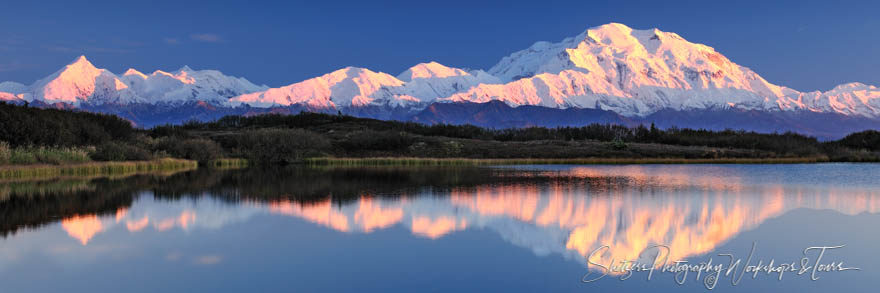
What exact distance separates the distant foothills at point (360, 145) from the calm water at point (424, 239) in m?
19.6

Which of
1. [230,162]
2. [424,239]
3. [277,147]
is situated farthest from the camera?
[277,147]

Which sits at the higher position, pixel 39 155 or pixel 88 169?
pixel 39 155

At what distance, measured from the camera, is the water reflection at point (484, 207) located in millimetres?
18234

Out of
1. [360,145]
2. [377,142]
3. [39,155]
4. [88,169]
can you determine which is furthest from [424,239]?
[377,142]

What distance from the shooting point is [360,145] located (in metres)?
98.2

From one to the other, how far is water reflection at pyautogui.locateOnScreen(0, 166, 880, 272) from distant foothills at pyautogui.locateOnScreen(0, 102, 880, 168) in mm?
14847

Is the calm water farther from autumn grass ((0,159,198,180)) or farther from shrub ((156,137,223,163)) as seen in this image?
shrub ((156,137,223,163))

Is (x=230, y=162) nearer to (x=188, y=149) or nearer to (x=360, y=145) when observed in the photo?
(x=188, y=149)

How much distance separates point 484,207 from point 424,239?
738 centimetres

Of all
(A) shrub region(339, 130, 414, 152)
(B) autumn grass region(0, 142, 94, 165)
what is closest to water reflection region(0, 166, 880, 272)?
(B) autumn grass region(0, 142, 94, 165)

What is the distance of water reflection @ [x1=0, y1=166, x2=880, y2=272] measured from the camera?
18.2m

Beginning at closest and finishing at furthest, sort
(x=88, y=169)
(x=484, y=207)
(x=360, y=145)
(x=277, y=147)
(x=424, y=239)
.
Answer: (x=424, y=239), (x=484, y=207), (x=88, y=169), (x=277, y=147), (x=360, y=145)

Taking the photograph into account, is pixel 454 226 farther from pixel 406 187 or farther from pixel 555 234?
pixel 406 187

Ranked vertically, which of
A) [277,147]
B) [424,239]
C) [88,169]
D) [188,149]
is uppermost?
[277,147]
